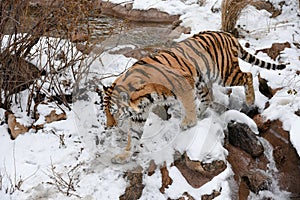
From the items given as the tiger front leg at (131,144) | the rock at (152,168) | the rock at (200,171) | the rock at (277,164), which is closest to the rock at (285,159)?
the rock at (277,164)

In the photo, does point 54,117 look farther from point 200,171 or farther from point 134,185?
point 200,171

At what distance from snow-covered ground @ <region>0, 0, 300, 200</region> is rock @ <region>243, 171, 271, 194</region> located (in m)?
0.14

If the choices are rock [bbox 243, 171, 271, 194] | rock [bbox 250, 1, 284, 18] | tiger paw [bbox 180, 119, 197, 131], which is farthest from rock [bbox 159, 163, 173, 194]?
rock [bbox 250, 1, 284, 18]

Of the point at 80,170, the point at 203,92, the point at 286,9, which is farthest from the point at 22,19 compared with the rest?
the point at 286,9

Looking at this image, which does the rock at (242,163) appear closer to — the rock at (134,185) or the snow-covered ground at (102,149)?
the snow-covered ground at (102,149)

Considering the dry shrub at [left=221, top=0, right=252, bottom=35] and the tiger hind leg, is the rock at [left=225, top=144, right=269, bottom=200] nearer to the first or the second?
the tiger hind leg

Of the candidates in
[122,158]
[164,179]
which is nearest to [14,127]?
[122,158]

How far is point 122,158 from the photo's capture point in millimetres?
3240

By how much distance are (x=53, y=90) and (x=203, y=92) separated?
1.57 m

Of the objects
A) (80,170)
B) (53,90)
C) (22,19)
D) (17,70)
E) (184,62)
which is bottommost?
(80,170)

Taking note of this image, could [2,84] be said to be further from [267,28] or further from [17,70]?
[267,28]

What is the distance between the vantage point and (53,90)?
396 centimetres

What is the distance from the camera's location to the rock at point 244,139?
3.44m

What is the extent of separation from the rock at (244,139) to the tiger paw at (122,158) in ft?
3.26
